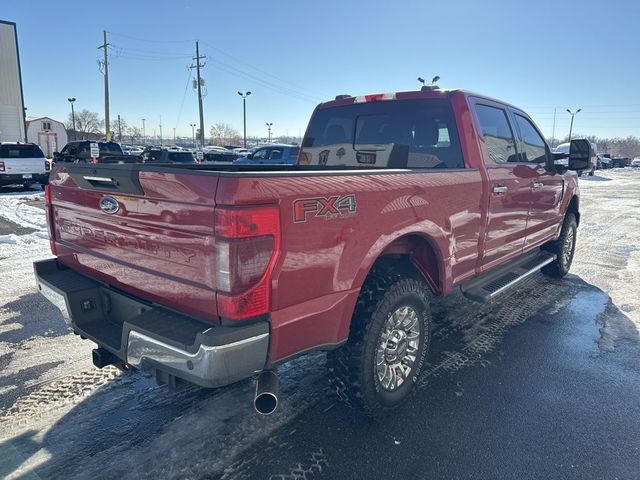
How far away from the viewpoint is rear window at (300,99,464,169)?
3914 mm

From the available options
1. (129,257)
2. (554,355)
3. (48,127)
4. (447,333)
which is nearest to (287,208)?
(129,257)

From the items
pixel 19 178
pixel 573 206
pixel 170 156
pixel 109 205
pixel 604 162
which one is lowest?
pixel 19 178

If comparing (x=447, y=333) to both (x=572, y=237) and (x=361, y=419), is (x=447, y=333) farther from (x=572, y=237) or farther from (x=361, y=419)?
(x=572, y=237)

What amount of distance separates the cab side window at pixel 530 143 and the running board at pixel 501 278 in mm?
1120

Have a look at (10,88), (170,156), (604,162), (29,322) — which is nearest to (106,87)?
(10,88)

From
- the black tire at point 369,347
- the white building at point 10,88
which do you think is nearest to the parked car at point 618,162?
the white building at point 10,88

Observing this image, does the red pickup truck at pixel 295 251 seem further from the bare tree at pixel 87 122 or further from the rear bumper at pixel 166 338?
the bare tree at pixel 87 122

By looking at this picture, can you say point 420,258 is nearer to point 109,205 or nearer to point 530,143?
point 109,205

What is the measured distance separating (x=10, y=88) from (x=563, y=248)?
41.9 meters

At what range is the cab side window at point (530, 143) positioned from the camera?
4746mm

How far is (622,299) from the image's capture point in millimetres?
5531

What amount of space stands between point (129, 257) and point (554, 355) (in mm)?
3628

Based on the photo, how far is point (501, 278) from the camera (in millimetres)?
4434

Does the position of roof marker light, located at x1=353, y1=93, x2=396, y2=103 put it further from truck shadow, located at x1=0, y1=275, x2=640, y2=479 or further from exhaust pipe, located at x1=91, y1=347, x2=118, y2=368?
exhaust pipe, located at x1=91, y1=347, x2=118, y2=368
